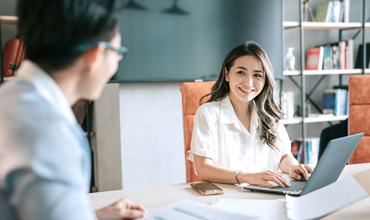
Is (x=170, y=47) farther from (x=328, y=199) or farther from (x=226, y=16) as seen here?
(x=328, y=199)

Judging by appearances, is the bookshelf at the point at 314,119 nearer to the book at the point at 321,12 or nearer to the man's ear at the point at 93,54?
the book at the point at 321,12

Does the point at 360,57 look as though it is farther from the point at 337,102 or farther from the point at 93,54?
the point at 93,54

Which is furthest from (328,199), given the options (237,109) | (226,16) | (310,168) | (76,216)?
(226,16)

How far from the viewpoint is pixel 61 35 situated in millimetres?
601

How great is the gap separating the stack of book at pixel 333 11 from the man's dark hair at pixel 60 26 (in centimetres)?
332

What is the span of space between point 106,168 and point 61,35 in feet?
7.76

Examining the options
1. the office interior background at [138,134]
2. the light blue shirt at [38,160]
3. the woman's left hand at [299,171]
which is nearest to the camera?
the light blue shirt at [38,160]

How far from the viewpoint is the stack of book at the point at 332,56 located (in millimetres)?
3584

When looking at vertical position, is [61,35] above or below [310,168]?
above

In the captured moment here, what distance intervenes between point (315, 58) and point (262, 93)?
197 cm

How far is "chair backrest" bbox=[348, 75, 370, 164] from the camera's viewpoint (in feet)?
6.48

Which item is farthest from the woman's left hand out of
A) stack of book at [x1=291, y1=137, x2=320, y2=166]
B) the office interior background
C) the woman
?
stack of book at [x1=291, y1=137, x2=320, y2=166]

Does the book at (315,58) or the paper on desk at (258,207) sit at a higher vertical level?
the book at (315,58)

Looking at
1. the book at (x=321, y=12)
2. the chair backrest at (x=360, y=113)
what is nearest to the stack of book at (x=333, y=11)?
the book at (x=321, y=12)
